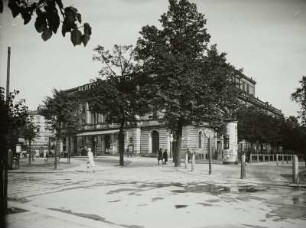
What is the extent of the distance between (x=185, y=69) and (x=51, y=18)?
23157 millimetres

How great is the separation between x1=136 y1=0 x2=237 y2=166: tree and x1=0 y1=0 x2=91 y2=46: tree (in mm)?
21974

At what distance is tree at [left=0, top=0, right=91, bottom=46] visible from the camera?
4371 mm

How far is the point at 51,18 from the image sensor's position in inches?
172

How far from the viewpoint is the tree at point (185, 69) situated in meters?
26.6

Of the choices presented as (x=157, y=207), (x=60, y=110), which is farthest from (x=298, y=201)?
(x=60, y=110)

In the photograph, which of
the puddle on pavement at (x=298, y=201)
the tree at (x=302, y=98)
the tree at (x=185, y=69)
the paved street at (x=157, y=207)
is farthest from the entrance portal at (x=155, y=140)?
the puddle on pavement at (x=298, y=201)

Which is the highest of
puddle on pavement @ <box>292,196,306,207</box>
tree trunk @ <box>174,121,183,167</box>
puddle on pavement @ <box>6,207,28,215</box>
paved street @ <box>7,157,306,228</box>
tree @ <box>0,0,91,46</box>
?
tree @ <box>0,0,91,46</box>

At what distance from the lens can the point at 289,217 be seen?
8789 millimetres

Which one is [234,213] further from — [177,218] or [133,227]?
[133,227]

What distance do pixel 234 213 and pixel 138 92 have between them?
21611mm

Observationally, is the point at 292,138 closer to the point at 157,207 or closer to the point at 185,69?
the point at 185,69

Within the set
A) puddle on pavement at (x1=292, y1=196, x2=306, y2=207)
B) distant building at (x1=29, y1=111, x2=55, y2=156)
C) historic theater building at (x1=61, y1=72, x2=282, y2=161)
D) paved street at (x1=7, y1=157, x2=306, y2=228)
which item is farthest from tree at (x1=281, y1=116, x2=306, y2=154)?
puddle on pavement at (x1=292, y1=196, x2=306, y2=207)

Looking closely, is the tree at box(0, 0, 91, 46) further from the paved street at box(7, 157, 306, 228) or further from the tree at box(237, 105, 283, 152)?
the tree at box(237, 105, 283, 152)

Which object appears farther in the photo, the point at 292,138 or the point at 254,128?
the point at 292,138
